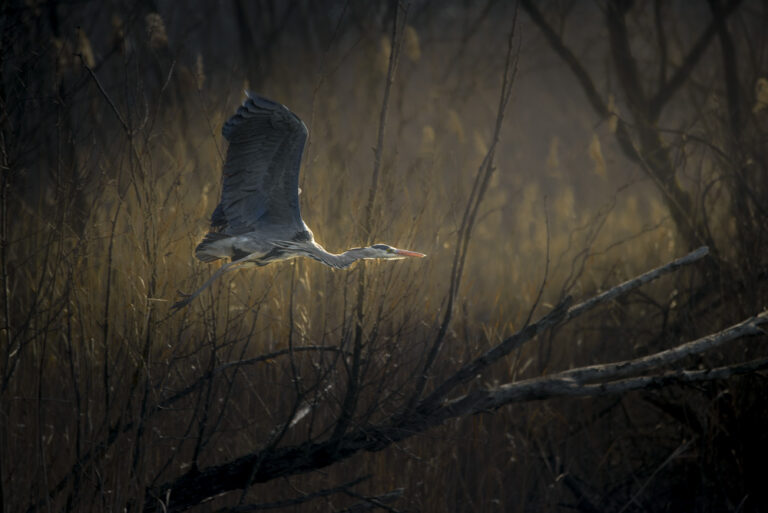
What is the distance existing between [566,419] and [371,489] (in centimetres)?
148

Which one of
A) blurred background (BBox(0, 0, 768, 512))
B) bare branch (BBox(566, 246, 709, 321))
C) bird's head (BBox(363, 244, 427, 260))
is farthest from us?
bare branch (BBox(566, 246, 709, 321))

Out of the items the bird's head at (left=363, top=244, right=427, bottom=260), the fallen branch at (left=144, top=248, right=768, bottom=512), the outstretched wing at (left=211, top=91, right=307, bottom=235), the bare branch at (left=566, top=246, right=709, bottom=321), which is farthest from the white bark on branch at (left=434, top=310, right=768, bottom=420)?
the outstretched wing at (left=211, top=91, right=307, bottom=235)

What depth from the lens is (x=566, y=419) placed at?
4633 millimetres

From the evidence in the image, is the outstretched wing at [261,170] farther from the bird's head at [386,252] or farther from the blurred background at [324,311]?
the bird's head at [386,252]

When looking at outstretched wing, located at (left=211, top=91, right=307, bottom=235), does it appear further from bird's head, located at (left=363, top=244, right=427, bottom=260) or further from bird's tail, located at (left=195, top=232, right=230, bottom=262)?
bird's head, located at (left=363, top=244, right=427, bottom=260)

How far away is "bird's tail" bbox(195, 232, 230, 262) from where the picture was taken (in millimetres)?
3123

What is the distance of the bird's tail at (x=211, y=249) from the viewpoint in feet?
10.2

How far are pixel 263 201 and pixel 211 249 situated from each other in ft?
1.20

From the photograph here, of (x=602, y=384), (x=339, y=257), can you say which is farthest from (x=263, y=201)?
(x=602, y=384)

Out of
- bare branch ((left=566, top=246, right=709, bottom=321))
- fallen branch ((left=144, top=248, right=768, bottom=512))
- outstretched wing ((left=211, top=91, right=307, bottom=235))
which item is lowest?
fallen branch ((left=144, top=248, right=768, bottom=512))

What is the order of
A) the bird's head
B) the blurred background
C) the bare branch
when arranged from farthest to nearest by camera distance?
the bare branch < the bird's head < the blurred background

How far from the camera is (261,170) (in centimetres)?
326

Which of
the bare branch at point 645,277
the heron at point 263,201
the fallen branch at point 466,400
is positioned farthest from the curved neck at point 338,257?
the bare branch at point 645,277

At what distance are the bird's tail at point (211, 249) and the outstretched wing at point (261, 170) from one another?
5.9 inches
